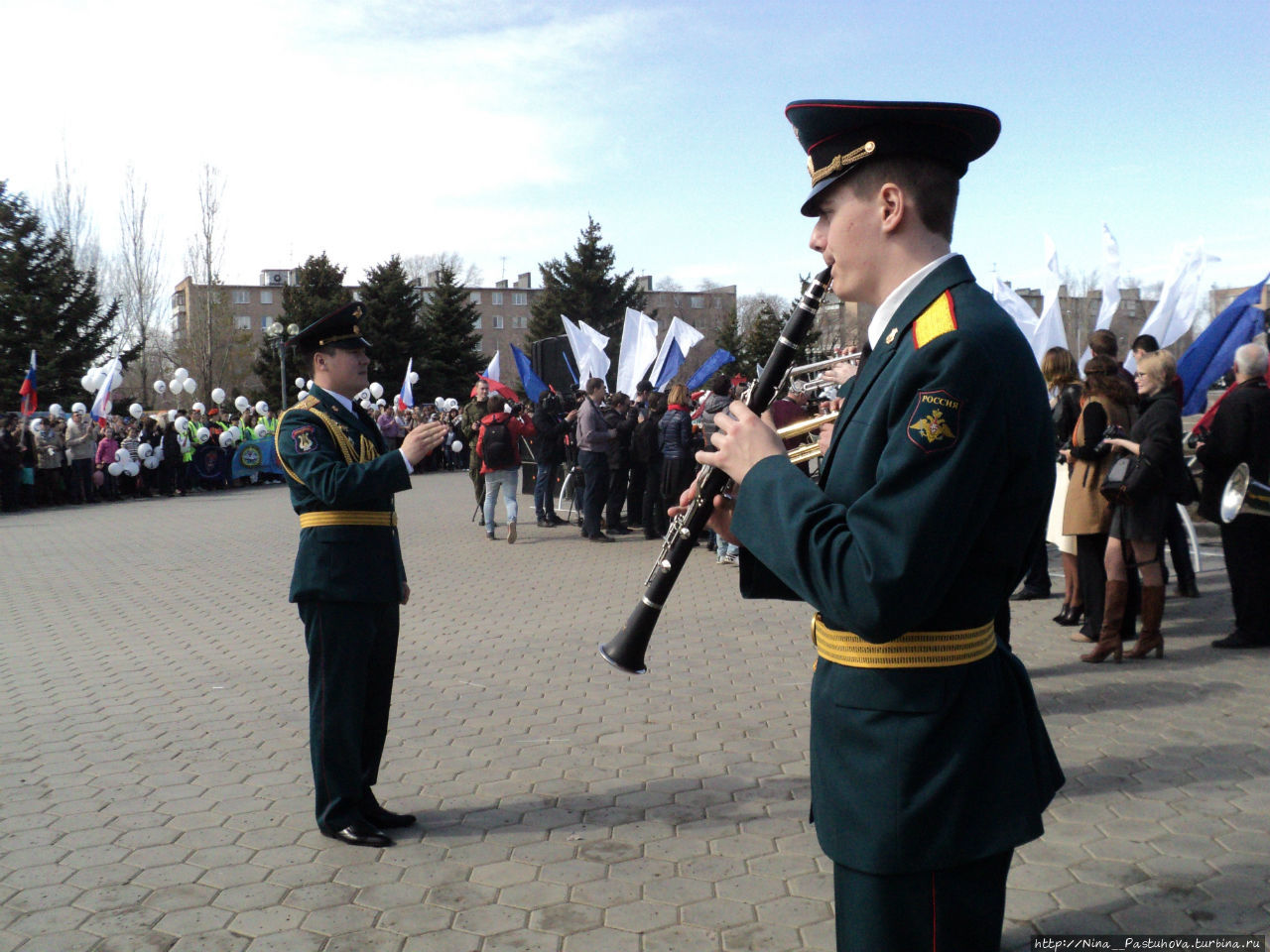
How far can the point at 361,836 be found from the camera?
4430 mm

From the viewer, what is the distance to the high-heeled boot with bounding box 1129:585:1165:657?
23.9 ft

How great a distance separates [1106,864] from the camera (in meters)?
4.12

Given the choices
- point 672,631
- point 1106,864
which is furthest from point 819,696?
point 672,631

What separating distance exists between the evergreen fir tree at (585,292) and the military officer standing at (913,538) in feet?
173

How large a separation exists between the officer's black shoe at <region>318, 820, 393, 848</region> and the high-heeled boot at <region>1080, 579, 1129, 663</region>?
17.0ft

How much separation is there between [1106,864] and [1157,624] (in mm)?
3775

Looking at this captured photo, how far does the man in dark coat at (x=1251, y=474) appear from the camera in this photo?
7668mm

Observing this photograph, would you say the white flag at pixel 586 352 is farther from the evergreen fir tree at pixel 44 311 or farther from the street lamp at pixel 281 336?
the street lamp at pixel 281 336

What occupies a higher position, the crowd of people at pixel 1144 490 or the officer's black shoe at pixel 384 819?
the crowd of people at pixel 1144 490

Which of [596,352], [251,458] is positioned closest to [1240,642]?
[596,352]

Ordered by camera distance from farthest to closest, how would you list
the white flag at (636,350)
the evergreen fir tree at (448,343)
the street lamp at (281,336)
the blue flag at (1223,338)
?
the evergreen fir tree at (448,343) → the street lamp at (281,336) → the white flag at (636,350) → the blue flag at (1223,338)

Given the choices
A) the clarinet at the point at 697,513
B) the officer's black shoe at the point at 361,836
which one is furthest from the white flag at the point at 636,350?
the clarinet at the point at 697,513

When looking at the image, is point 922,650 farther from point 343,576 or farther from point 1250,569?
point 1250,569

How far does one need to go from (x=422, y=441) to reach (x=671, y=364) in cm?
1528
